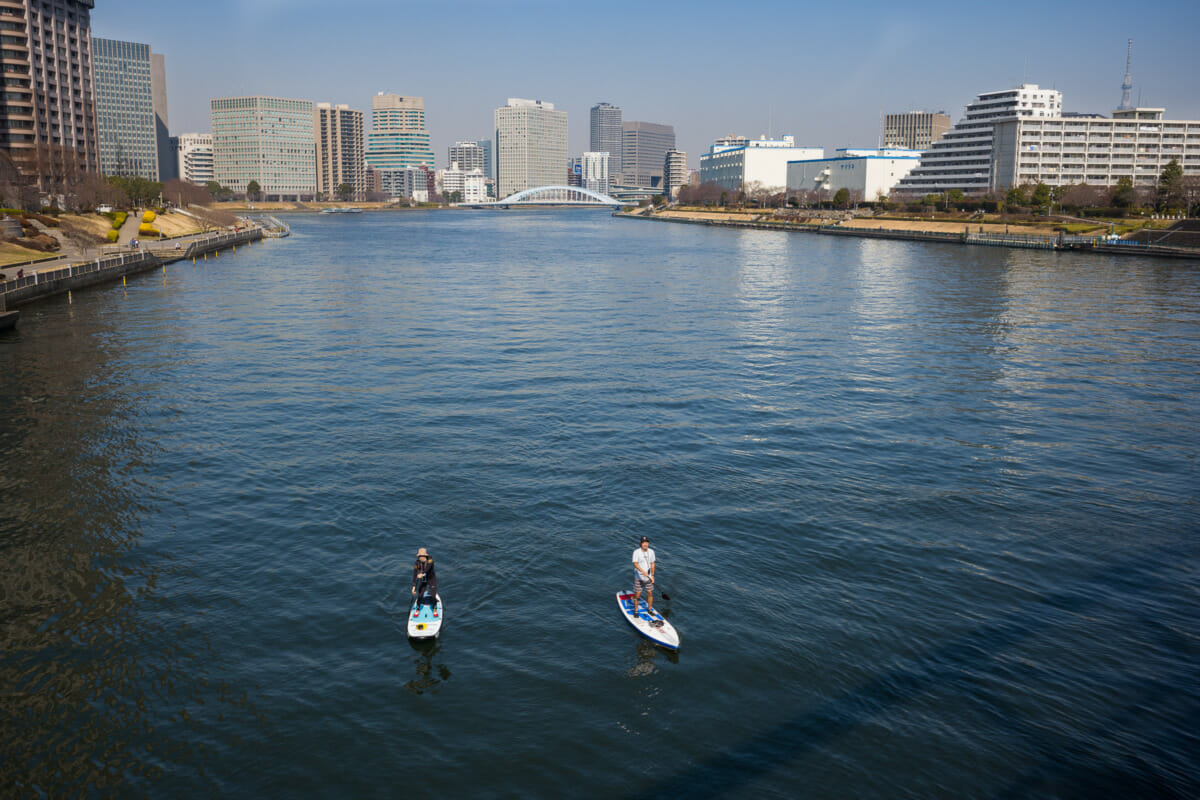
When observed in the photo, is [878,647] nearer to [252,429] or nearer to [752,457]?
[752,457]

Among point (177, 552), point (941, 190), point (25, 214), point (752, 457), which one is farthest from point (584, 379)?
point (941, 190)

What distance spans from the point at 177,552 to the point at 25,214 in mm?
88158

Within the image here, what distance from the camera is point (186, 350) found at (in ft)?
149

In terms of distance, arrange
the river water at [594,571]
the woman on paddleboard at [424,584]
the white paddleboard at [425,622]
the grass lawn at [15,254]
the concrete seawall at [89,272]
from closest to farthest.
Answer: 1. the river water at [594,571]
2. the white paddleboard at [425,622]
3. the woman on paddleboard at [424,584]
4. the concrete seawall at [89,272]
5. the grass lawn at [15,254]

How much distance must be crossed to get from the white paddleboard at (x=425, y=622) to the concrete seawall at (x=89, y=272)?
1754 inches

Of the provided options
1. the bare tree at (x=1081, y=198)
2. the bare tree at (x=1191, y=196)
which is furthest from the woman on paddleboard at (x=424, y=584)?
the bare tree at (x=1081, y=198)

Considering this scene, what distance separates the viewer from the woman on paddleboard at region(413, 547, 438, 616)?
17469 millimetres

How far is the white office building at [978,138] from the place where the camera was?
172625mm

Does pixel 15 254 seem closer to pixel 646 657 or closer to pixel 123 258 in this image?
Result: pixel 123 258

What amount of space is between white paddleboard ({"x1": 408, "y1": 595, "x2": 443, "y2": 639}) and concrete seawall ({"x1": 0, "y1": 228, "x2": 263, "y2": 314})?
44564 mm

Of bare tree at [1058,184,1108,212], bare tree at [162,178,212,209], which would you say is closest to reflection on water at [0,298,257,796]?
bare tree at [1058,184,1108,212]

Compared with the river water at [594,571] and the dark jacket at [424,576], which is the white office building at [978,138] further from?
the dark jacket at [424,576]

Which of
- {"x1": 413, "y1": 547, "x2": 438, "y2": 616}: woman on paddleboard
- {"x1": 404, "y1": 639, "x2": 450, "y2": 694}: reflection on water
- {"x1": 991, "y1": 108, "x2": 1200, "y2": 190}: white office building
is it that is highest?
{"x1": 991, "y1": 108, "x2": 1200, "y2": 190}: white office building

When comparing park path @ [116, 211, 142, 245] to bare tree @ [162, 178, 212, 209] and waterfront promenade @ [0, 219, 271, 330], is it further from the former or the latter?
bare tree @ [162, 178, 212, 209]
